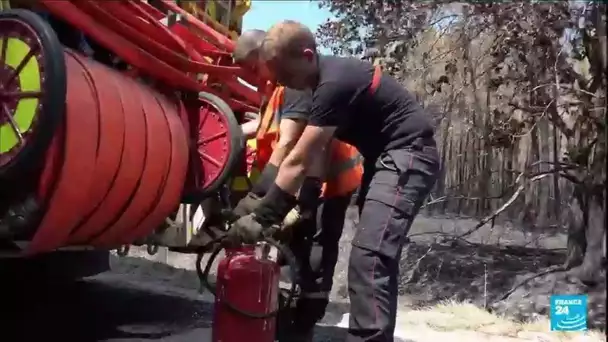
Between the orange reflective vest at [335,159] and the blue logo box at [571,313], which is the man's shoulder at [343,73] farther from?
the blue logo box at [571,313]

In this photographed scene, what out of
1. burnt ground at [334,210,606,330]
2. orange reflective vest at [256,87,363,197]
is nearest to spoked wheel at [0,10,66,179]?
orange reflective vest at [256,87,363,197]

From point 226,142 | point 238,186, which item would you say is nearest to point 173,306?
point 238,186

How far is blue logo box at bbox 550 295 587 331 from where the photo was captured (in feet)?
5.93

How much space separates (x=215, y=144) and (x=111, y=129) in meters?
0.81

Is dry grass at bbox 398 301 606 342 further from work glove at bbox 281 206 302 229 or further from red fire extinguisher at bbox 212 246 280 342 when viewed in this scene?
red fire extinguisher at bbox 212 246 280 342

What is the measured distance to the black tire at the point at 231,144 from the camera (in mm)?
2994

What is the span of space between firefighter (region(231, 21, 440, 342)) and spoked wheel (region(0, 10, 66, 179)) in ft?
2.12

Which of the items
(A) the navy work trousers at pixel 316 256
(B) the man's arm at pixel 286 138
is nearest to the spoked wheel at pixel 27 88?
(B) the man's arm at pixel 286 138

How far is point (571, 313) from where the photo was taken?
203 cm

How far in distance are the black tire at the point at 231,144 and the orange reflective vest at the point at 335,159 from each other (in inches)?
6.1

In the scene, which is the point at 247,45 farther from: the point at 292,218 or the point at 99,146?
the point at 99,146

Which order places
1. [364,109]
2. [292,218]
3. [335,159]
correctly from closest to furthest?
1. [364,109]
2. [292,218]
3. [335,159]

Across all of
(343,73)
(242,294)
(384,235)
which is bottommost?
(242,294)

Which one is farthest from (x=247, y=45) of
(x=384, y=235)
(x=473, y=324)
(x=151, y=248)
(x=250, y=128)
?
(x=473, y=324)
